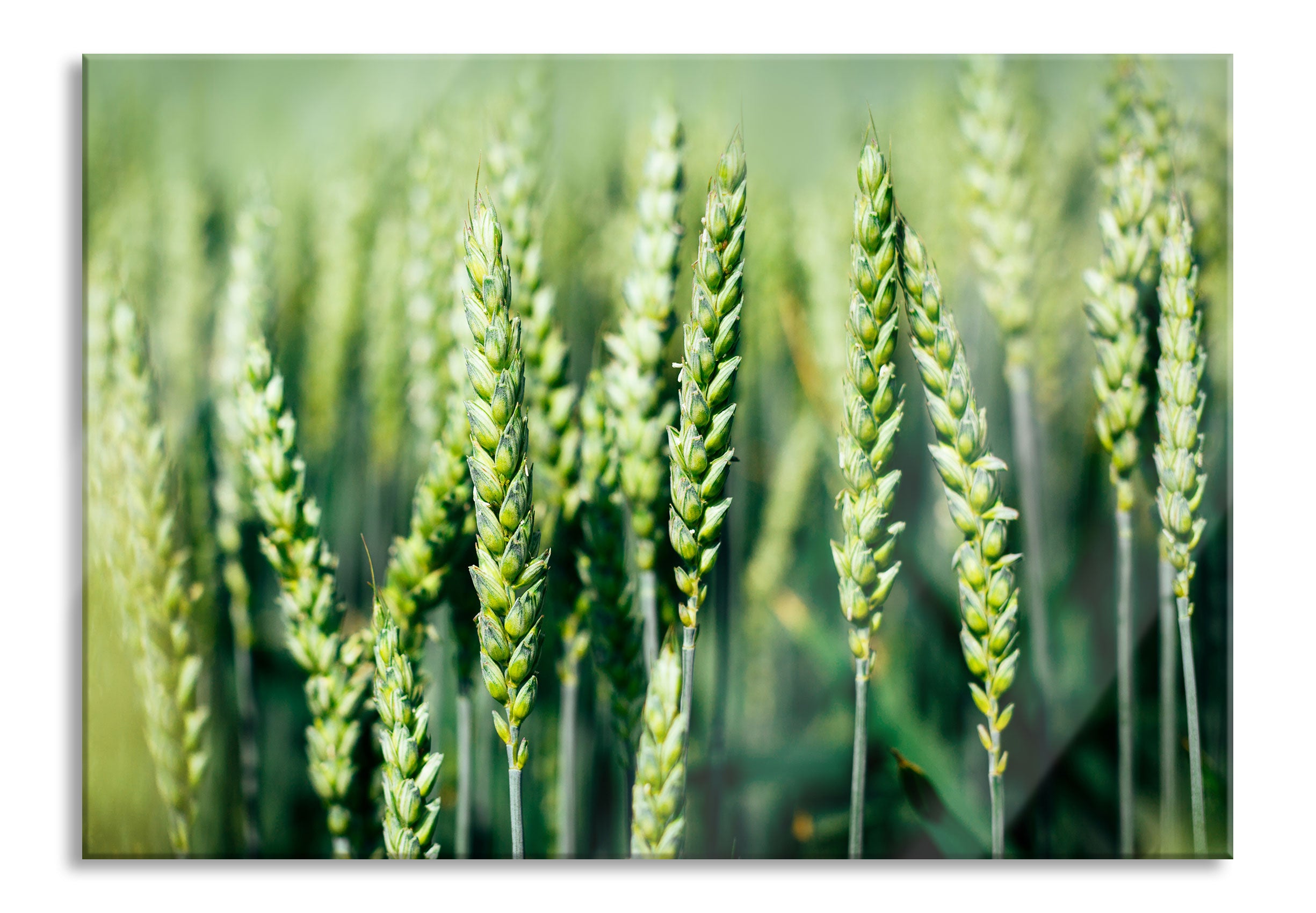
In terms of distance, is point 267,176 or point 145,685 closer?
point 145,685

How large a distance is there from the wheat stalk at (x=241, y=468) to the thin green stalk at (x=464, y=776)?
25 cm

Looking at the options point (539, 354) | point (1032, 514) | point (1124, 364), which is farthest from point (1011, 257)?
point (539, 354)

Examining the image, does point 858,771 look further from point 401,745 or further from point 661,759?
point 401,745

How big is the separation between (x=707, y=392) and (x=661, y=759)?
33 cm

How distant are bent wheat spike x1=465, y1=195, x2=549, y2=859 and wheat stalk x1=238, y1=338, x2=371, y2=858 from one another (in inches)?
6.8

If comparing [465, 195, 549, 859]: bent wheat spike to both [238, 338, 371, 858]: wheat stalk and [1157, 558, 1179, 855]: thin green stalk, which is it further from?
[1157, 558, 1179, 855]: thin green stalk

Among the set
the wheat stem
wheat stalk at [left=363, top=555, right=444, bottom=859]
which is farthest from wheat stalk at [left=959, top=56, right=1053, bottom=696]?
wheat stalk at [left=363, top=555, right=444, bottom=859]

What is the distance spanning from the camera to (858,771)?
1000 mm

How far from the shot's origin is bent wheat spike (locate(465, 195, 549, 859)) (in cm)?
78
